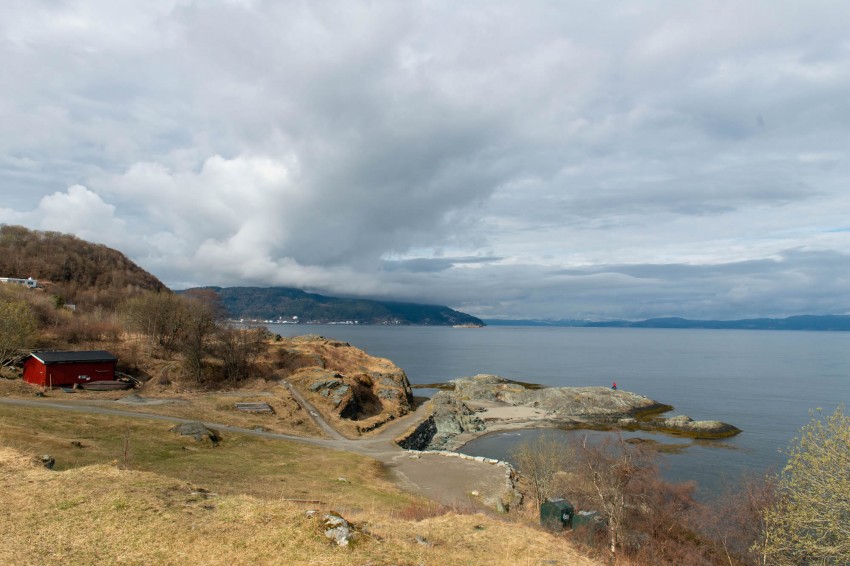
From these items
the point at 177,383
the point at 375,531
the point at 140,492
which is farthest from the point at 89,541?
the point at 177,383

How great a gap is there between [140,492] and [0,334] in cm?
5739

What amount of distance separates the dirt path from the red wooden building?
9.29 metres

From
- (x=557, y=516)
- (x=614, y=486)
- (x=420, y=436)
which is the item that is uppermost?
(x=614, y=486)

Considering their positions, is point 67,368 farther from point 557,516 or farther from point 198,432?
point 557,516

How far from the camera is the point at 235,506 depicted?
18.2 metres

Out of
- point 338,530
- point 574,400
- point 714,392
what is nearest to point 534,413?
point 574,400

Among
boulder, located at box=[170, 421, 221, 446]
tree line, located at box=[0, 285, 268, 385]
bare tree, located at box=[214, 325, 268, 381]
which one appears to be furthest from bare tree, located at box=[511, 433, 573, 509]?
tree line, located at box=[0, 285, 268, 385]

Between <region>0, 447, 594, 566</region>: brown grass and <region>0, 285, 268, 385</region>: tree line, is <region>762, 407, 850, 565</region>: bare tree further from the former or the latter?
<region>0, 285, 268, 385</region>: tree line

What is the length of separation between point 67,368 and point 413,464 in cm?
4516

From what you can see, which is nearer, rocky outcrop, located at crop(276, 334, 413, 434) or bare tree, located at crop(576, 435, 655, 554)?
bare tree, located at crop(576, 435, 655, 554)

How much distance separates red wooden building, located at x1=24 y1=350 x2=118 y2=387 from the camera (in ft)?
184

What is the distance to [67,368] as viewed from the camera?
57500 millimetres

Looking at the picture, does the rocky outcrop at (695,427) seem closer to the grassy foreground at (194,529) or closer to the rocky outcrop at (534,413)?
the rocky outcrop at (534,413)

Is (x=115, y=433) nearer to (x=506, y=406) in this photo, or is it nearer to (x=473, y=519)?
(x=473, y=519)
